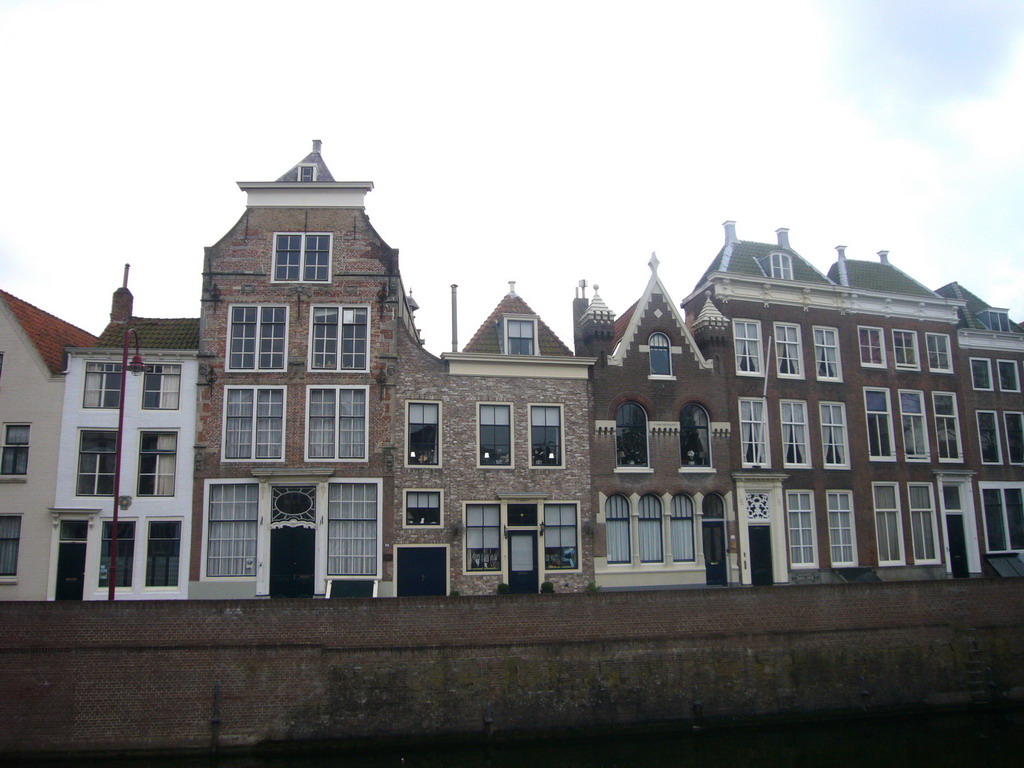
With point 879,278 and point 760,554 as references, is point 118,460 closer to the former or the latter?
point 760,554

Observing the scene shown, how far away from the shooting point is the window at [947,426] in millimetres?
34156

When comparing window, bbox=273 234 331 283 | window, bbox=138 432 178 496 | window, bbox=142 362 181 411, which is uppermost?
window, bbox=273 234 331 283

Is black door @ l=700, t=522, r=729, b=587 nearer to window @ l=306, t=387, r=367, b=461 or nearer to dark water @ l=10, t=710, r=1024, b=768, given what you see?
dark water @ l=10, t=710, r=1024, b=768

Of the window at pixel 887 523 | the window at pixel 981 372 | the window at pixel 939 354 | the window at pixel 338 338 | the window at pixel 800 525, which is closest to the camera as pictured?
the window at pixel 338 338

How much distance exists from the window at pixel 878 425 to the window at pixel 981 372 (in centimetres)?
575

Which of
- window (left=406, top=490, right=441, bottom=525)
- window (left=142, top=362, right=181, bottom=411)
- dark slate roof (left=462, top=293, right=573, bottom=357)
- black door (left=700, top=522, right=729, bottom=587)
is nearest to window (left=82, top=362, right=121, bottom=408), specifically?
window (left=142, top=362, right=181, bottom=411)

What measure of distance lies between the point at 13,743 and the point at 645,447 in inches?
824

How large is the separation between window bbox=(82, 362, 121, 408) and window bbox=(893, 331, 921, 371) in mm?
30857

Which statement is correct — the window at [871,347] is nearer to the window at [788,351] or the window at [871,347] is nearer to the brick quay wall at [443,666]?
the window at [788,351]

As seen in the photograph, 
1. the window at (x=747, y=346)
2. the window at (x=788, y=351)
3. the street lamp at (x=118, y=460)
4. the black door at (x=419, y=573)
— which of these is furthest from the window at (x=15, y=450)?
the window at (x=788, y=351)

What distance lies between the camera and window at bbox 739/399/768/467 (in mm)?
30578

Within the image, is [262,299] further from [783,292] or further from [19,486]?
[783,292]

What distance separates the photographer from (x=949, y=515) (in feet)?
110

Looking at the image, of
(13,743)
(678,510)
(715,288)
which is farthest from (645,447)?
(13,743)
